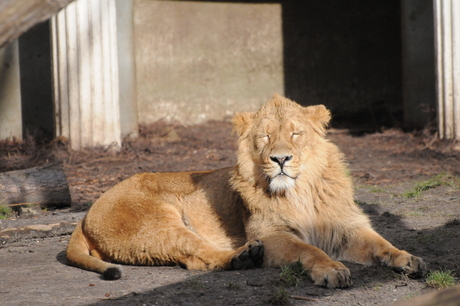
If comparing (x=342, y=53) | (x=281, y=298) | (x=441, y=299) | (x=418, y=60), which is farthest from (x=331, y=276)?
(x=342, y=53)

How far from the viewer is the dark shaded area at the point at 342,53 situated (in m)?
14.0

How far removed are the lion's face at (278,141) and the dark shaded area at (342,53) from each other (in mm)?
9250

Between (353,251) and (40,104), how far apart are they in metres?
8.06

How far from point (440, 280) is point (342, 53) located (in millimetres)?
10713

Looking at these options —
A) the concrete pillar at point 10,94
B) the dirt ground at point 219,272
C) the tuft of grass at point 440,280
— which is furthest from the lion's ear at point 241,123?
the concrete pillar at point 10,94

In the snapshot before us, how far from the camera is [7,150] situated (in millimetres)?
10055

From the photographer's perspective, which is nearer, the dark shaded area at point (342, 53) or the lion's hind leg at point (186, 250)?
the lion's hind leg at point (186, 250)

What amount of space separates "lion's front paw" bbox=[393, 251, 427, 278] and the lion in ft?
0.07

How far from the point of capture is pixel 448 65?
9.80m

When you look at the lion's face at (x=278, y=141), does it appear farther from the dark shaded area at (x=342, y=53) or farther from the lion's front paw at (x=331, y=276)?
the dark shaded area at (x=342, y=53)

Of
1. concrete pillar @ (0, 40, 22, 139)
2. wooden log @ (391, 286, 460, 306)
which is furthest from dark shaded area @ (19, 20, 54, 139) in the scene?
wooden log @ (391, 286, 460, 306)

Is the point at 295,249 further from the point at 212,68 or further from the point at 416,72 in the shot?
the point at 212,68

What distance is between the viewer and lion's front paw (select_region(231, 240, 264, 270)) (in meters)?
4.31

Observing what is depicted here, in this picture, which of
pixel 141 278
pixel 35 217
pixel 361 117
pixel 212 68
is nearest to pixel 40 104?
pixel 212 68
